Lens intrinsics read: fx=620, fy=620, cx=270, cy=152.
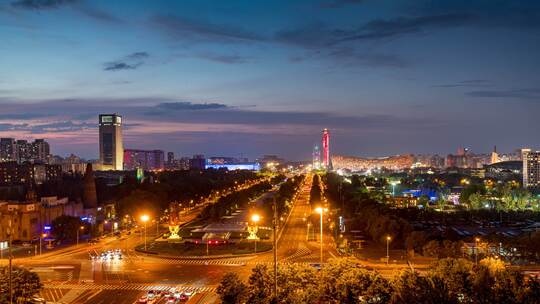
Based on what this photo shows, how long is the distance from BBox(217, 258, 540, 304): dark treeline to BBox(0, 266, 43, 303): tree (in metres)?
8.16

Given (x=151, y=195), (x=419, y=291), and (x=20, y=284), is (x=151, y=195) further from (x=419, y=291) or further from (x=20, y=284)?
(x=419, y=291)

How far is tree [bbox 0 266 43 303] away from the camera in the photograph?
24859 mm

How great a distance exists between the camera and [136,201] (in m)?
70.4

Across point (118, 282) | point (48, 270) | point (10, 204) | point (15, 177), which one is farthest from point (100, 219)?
point (15, 177)

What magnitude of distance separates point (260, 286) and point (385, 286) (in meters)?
4.84

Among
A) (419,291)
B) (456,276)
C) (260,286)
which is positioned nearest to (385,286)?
(419,291)

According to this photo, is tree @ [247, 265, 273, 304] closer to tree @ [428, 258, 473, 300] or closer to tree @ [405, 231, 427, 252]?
tree @ [428, 258, 473, 300]

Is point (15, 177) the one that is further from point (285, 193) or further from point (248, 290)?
point (248, 290)

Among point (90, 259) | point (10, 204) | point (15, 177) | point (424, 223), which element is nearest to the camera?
point (90, 259)

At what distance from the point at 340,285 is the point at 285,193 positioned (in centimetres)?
6965

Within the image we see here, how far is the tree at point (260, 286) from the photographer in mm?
22950

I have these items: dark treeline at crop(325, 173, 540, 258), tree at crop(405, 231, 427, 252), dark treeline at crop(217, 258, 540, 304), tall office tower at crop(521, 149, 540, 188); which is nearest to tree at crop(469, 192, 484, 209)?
dark treeline at crop(325, 173, 540, 258)

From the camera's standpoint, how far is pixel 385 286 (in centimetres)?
2361

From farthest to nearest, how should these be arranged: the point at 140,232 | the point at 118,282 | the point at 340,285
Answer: the point at 140,232
the point at 118,282
the point at 340,285
